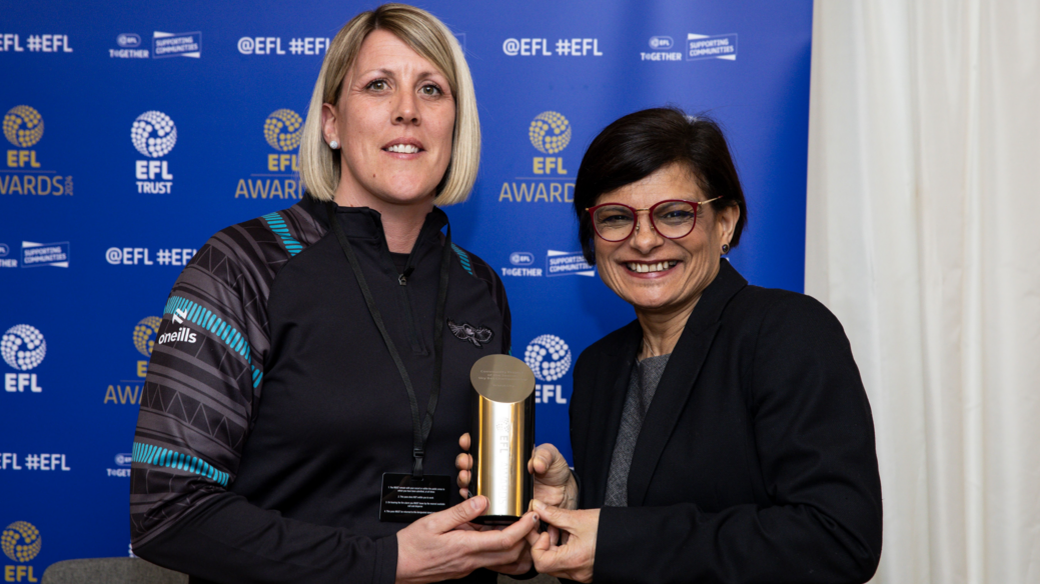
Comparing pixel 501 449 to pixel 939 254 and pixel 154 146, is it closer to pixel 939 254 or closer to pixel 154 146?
pixel 939 254

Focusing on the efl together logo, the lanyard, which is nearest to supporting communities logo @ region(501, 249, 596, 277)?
the lanyard

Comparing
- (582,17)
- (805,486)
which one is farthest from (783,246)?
(805,486)

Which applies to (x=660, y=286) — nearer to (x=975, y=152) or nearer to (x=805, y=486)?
(x=805, y=486)

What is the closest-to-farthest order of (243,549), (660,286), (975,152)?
(243,549)
(660,286)
(975,152)

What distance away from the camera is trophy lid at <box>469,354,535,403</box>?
49.2 inches

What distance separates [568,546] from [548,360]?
45.3 inches

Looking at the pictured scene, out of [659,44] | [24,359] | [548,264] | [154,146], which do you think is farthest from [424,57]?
[24,359]

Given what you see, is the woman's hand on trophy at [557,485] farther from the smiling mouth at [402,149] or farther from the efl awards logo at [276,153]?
Answer: the efl awards logo at [276,153]

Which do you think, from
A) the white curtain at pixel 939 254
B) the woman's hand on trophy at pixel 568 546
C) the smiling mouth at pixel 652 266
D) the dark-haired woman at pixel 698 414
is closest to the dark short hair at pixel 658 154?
the dark-haired woman at pixel 698 414

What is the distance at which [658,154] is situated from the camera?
4.77 feet

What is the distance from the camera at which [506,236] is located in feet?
7.88

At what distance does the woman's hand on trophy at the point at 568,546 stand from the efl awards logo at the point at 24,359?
192cm

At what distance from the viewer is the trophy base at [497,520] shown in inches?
48.8

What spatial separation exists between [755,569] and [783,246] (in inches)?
54.6
